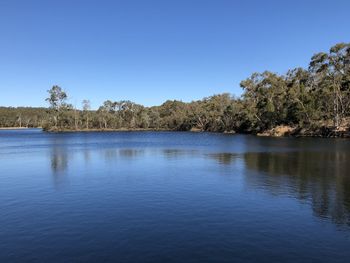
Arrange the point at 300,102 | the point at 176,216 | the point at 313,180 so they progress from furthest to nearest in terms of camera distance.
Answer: the point at 300,102
the point at 313,180
the point at 176,216

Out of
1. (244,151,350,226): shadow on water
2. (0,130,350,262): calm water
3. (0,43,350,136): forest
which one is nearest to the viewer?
(0,130,350,262): calm water

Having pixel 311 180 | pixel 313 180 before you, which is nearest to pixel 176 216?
pixel 311 180

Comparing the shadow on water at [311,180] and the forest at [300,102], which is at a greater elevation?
the forest at [300,102]

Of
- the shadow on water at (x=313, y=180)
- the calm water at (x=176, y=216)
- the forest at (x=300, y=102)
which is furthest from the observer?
the forest at (x=300, y=102)

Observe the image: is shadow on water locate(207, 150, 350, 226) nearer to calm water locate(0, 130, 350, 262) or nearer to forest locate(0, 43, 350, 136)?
calm water locate(0, 130, 350, 262)

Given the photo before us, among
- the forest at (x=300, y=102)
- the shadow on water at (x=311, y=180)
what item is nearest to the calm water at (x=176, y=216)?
the shadow on water at (x=311, y=180)

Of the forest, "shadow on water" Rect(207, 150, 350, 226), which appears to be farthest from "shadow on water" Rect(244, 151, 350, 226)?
the forest

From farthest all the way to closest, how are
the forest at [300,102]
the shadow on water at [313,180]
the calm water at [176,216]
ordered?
1. the forest at [300,102]
2. the shadow on water at [313,180]
3. the calm water at [176,216]

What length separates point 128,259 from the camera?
13758mm

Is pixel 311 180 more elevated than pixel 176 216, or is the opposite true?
pixel 311 180

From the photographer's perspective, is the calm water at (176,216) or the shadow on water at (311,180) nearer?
the calm water at (176,216)

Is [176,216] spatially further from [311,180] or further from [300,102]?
[300,102]

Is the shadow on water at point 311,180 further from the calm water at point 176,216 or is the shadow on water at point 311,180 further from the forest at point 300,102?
the forest at point 300,102

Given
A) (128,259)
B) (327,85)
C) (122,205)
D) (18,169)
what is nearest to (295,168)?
(122,205)
